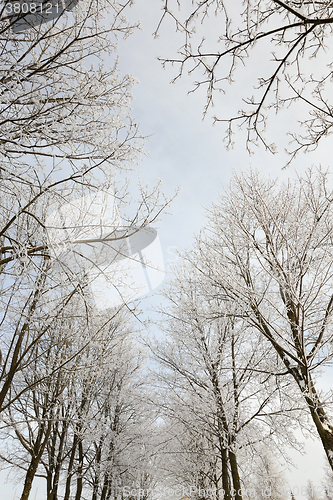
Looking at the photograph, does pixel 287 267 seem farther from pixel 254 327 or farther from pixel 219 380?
pixel 219 380

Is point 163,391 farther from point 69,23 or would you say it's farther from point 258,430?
point 69,23

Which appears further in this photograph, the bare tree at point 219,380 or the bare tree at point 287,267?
the bare tree at point 219,380

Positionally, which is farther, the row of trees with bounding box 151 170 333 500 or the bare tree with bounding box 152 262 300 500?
the bare tree with bounding box 152 262 300 500

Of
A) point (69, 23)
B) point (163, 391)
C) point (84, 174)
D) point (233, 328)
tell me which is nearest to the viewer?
point (69, 23)

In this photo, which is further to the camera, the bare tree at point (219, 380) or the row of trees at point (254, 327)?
the bare tree at point (219, 380)

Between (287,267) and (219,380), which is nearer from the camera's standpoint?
(287,267)

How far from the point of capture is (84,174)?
2771mm

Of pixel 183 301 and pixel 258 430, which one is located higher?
pixel 183 301

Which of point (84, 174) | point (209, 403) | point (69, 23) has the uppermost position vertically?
point (69, 23)

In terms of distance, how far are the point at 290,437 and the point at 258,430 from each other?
0.69m

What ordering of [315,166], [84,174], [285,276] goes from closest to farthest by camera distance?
[84,174], [285,276], [315,166]

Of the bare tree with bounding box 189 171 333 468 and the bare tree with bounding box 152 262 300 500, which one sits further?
the bare tree with bounding box 152 262 300 500

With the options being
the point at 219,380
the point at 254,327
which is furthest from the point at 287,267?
the point at 219,380

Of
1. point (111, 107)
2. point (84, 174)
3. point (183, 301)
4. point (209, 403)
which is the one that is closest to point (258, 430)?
point (209, 403)
